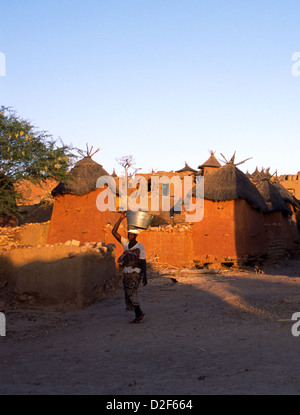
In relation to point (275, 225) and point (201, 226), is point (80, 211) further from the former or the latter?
point (275, 225)

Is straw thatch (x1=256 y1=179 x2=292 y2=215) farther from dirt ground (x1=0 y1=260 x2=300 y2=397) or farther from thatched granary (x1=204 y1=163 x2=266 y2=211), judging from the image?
dirt ground (x1=0 y1=260 x2=300 y2=397)

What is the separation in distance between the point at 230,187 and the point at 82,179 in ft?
20.8

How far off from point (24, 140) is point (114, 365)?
915cm

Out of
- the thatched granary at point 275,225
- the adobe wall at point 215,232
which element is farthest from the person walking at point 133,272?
the thatched granary at point 275,225

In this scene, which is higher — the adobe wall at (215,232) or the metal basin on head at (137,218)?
the metal basin on head at (137,218)

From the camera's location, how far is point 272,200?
19547 millimetres

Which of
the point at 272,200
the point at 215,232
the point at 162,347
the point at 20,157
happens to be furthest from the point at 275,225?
the point at 162,347

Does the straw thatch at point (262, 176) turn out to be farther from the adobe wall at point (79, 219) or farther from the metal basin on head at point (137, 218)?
the metal basin on head at point (137, 218)

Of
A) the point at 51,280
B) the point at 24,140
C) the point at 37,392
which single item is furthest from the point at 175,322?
the point at 24,140

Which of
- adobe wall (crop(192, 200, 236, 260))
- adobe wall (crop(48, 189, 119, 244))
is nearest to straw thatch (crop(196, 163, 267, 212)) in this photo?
adobe wall (crop(192, 200, 236, 260))

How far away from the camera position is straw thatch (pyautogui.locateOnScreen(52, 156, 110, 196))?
16875 millimetres

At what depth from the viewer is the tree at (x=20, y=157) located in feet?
36.2

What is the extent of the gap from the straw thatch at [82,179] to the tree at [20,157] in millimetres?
3647
